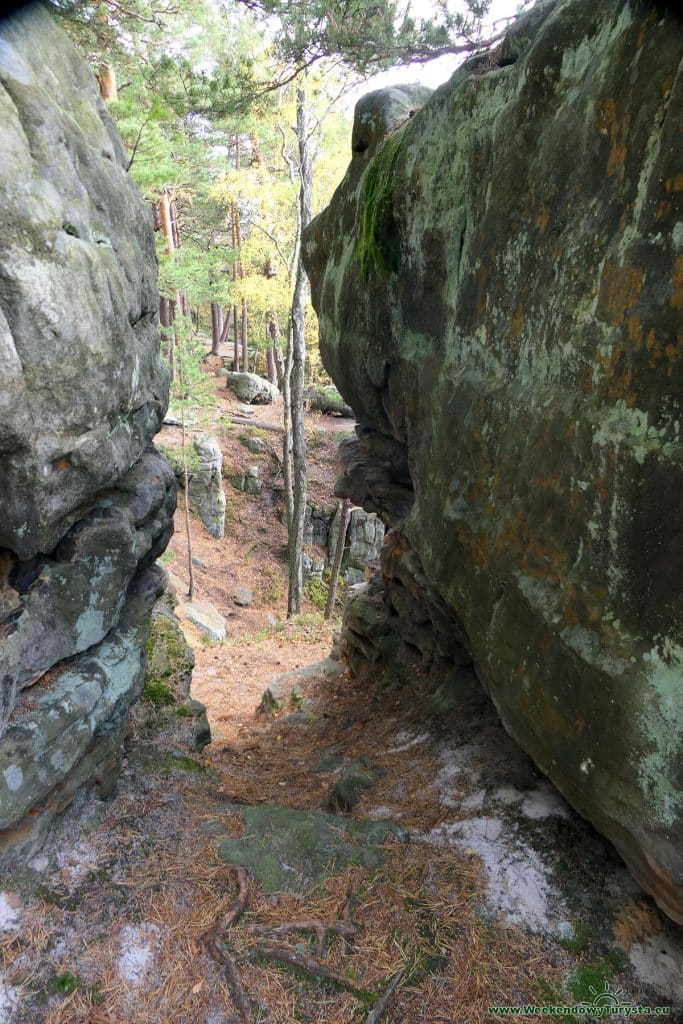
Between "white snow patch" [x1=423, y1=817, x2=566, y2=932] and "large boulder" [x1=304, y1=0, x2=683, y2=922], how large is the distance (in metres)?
0.82

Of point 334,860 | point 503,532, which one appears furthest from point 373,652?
point 503,532

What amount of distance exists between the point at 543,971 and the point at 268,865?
1978 mm

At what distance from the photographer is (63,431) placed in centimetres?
406

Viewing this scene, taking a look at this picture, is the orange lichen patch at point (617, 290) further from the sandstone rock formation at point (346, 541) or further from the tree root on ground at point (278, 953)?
the sandstone rock formation at point (346, 541)

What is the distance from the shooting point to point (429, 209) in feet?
17.7

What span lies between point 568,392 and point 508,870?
10.8ft

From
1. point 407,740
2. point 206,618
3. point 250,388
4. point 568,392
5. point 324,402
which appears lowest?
point 206,618

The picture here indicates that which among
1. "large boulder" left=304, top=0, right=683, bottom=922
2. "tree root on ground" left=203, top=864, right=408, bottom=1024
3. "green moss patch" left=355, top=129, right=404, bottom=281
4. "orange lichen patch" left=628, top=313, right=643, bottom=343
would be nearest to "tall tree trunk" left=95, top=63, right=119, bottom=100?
"green moss patch" left=355, top=129, right=404, bottom=281

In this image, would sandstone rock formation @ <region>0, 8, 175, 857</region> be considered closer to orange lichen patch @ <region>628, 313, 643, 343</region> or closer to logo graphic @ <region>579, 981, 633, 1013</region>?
orange lichen patch @ <region>628, 313, 643, 343</region>

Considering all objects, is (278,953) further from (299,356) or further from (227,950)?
(299,356)

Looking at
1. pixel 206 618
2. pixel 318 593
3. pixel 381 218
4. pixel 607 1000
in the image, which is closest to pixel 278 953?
pixel 607 1000

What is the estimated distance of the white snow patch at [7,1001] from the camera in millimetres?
3246

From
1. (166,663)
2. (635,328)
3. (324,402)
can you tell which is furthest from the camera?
(324,402)

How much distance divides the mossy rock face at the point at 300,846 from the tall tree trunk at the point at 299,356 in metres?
11.3
